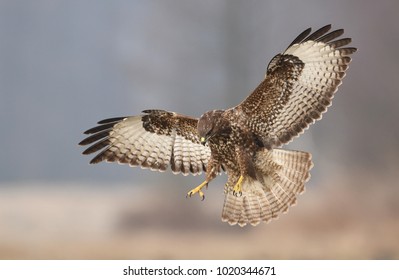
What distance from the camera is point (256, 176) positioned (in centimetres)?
386

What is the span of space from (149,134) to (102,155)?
0.91 ft

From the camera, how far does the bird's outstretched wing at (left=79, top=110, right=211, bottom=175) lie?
3.98 metres

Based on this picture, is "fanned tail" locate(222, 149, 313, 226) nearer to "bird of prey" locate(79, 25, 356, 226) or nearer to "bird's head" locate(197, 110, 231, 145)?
"bird of prey" locate(79, 25, 356, 226)

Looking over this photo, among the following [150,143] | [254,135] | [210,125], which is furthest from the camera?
[150,143]

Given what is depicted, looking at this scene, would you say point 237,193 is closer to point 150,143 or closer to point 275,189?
point 275,189

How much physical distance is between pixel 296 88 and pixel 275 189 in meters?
0.54

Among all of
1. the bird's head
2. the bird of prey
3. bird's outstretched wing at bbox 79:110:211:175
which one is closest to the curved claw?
the bird of prey

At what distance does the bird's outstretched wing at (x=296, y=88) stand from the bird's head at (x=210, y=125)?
0.13m

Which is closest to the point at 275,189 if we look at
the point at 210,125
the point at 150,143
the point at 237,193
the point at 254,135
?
the point at 237,193

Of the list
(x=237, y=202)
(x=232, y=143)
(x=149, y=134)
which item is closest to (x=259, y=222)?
(x=237, y=202)

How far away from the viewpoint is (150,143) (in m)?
4.03

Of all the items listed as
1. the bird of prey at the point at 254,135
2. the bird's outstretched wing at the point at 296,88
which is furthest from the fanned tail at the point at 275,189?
the bird's outstretched wing at the point at 296,88

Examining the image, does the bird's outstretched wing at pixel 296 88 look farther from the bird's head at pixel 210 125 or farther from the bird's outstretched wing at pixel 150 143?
the bird's outstretched wing at pixel 150 143
